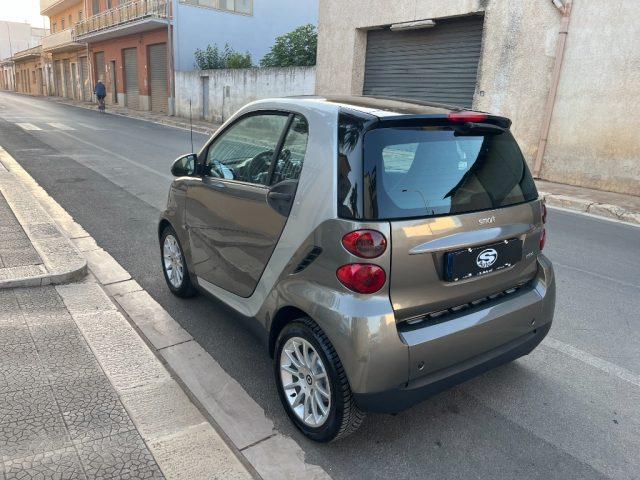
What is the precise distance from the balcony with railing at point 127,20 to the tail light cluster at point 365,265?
26.9 meters

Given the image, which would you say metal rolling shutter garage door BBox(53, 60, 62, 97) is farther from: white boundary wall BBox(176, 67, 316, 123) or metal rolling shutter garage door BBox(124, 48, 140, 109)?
white boundary wall BBox(176, 67, 316, 123)

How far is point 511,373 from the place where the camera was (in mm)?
3223

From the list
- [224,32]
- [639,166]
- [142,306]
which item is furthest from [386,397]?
[224,32]

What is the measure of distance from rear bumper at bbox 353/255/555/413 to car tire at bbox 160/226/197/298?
217cm

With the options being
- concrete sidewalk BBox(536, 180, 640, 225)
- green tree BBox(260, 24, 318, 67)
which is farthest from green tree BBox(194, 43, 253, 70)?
concrete sidewalk BBox(536, 180, 640, 225)

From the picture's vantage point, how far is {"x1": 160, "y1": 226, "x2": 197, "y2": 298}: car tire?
4.02 metres

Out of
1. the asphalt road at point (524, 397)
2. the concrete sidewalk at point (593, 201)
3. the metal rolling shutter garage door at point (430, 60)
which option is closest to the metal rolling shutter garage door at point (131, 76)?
the metal rolling shutter garage door at point (430, 60)

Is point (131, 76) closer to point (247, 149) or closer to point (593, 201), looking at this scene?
point (593, 201)

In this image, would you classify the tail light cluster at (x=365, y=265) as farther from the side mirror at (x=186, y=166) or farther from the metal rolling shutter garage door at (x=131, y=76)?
the metal rolling shutter garage door at (x=131, y=76)

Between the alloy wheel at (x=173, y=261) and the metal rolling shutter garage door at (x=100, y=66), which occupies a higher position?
the metal rolling shutter garage door at (x=100, y=66)

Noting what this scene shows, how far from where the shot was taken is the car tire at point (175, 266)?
4016 millimetres

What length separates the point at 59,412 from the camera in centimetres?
269

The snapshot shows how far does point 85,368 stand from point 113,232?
3305 millimetres

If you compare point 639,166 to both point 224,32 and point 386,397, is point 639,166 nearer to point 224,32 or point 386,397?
point 386,397
